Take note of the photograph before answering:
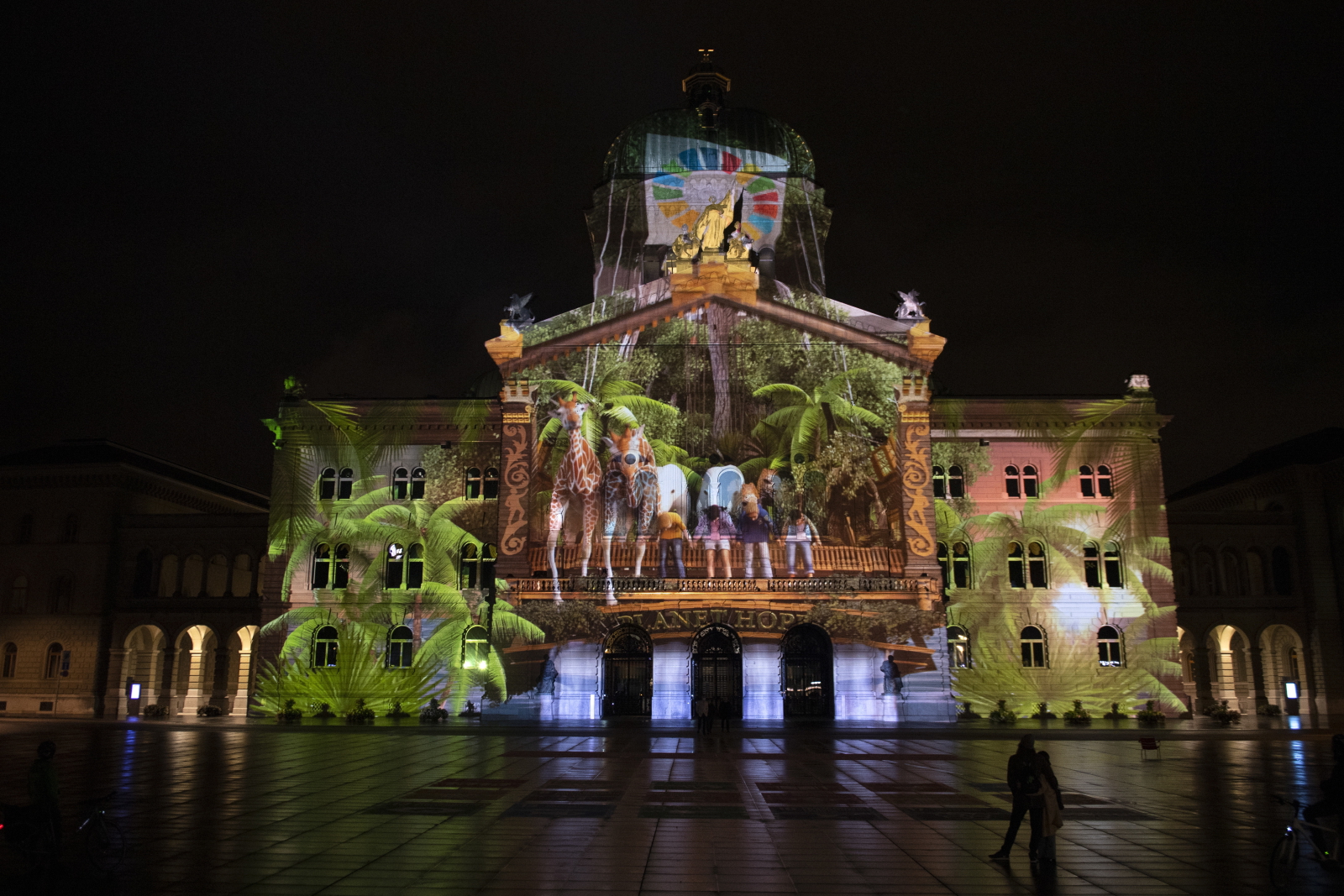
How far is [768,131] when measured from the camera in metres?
57.4

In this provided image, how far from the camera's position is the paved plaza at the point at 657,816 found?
1209cm

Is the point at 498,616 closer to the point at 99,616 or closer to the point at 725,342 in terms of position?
the point at 725,342

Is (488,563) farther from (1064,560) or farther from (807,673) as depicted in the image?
(1064,560)

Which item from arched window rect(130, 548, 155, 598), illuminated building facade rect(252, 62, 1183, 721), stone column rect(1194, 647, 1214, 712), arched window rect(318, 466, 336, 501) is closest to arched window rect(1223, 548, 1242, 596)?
stone column rect(1194, 647, 1214, 712)

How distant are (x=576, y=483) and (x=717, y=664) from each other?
950 cm

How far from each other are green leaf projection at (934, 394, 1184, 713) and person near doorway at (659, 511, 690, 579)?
1251 centimetres

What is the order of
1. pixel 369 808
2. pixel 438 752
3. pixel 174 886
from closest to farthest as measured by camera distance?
pixel 174 886 < pixel 369 808 < pixel 438 752

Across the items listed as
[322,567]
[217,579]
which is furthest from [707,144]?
[217,579]

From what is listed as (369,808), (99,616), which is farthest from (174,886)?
(99,616)

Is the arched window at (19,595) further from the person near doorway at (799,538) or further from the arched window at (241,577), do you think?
the person near doorway at (799,538)

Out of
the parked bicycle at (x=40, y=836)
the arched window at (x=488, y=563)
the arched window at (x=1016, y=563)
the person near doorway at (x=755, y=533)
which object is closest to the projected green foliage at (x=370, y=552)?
the arched window at (x=488, y=563)

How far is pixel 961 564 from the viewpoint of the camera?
47125mm

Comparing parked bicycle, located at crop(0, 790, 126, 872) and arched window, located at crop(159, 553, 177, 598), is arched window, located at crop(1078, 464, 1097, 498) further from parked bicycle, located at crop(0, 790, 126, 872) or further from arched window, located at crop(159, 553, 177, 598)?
arched window, located at crop(159, 553, 177, 598)

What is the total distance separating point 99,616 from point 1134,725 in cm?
4781
